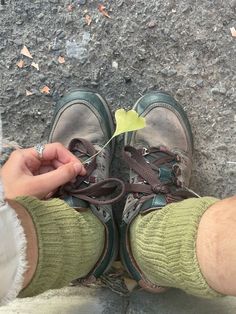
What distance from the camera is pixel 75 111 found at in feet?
5.02

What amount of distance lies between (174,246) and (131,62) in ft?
2.09

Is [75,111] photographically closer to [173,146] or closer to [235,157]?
[173,146]

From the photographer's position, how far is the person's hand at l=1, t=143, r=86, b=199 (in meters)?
1.23

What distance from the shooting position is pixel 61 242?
1074 millimetres

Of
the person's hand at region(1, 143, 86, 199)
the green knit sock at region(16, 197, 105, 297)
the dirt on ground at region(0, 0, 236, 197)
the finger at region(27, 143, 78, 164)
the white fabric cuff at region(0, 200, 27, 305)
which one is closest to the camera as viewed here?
the white fabric cuff at region(0, 200, 27, 305)

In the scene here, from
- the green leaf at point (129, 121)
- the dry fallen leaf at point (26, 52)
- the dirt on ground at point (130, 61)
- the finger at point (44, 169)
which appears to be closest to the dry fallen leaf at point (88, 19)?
the dirt on ground at point (130, 61)

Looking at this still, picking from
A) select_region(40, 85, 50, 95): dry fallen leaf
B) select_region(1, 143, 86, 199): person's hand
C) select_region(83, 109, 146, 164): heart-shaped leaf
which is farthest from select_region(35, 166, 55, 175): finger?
select_region(40, 85, 50, 95): dry fallen leaf

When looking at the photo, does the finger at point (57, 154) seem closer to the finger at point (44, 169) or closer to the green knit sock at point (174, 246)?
the finger at point (44, 169)

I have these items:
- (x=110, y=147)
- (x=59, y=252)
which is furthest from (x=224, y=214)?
(x=110, y=147)

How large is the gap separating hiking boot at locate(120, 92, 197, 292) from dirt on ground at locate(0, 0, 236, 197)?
0.05 metres

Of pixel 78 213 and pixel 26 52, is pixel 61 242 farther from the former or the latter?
pixel 26 52

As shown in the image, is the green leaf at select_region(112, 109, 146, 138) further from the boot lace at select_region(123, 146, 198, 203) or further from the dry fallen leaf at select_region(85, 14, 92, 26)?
the dry fallen leaf at select_region(85, 14, 92, 26)

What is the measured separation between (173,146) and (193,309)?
1.54ft

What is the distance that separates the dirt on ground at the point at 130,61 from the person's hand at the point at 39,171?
232mm
